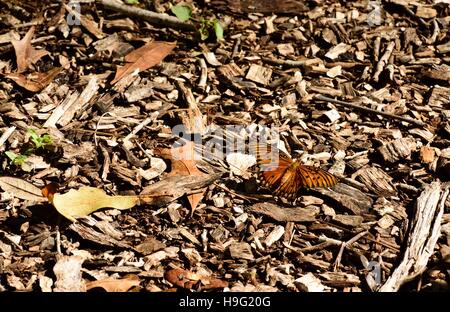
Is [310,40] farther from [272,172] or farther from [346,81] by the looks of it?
[272,172]

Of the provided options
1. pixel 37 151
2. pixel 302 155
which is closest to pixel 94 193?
pixel 37 151

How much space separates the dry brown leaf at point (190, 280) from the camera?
9.68 feet

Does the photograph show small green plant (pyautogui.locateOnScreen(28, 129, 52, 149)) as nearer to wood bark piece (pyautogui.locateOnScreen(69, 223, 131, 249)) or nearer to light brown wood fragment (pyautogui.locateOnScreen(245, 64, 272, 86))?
wood bark piece (pyautogui.locateOnScreen(69, 223, 131, 249))

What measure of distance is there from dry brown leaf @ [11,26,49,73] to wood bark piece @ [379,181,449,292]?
2745mm

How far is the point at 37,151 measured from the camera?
3561mm

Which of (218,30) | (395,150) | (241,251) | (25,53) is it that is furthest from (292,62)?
(25,53)

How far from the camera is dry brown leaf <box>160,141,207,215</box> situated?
11.5 feet

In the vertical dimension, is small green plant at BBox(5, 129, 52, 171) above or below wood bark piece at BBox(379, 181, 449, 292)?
above

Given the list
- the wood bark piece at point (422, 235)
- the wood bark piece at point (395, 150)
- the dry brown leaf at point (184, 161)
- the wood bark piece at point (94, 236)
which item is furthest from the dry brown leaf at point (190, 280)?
the wood bark piece at point (395, 150)

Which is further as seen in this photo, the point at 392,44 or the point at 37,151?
the point at 392,44

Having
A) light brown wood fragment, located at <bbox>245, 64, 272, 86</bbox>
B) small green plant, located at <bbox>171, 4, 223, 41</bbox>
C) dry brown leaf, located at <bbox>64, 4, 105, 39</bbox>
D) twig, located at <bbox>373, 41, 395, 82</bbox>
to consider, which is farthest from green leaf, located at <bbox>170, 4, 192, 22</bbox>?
twig, located at <bbox>373, 41, 395, 82</bbox>
